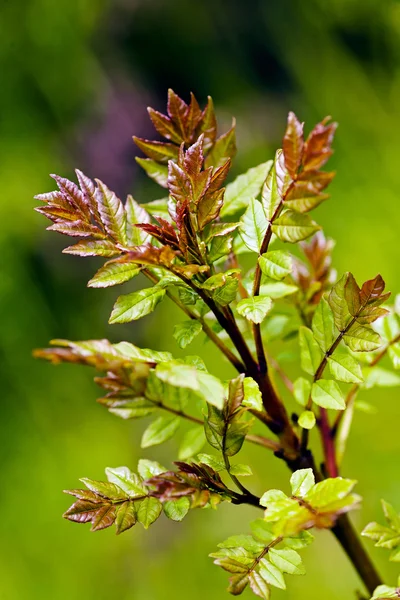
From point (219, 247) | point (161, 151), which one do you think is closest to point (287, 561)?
point (219, 247)

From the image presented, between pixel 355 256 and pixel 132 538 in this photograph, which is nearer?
pixel 132 538

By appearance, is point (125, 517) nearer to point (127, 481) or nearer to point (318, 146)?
point (127, 481)

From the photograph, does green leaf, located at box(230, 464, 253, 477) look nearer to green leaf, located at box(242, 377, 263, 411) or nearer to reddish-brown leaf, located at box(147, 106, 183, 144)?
green leaf, located at box(242, 377, 263, 411)

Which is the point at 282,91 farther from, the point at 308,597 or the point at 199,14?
the point at 308,597

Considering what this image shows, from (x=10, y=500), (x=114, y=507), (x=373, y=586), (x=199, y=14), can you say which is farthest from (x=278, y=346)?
(x=199, y=14)

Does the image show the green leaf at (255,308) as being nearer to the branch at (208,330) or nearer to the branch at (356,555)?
the branch at (208,330)

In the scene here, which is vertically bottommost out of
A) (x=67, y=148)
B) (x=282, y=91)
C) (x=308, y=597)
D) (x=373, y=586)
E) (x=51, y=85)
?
(x=308, y=597)

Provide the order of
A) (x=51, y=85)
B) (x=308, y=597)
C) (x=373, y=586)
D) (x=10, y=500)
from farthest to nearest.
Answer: (x=51, y=85) < (x=10, y=500) < (x=308, y=597) < (x=373, y=586)
